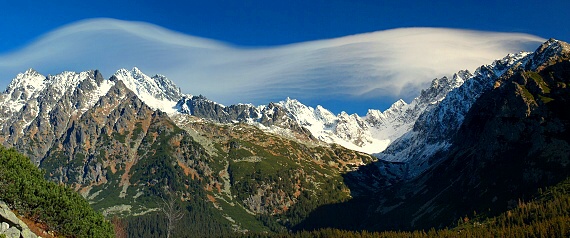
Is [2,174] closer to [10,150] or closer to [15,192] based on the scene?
[15,192]

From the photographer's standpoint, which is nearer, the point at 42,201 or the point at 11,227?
the point at 11,227

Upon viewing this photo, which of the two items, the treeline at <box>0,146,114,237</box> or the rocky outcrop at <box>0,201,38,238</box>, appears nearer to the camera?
the rocky outcrop at <box>0,201,38,238</box>

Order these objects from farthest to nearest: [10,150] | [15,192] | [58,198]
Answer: [10,150] → [58,198] → [15,192]

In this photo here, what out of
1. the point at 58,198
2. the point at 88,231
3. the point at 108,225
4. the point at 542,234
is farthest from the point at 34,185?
the point at 542,234

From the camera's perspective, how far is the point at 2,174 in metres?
95.9

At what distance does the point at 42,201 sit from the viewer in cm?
9850

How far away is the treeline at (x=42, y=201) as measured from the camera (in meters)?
95.2

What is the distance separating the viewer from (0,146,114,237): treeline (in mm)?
95250

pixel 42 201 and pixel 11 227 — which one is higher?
pixel 42 201

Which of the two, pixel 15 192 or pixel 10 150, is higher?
pixel 10 150

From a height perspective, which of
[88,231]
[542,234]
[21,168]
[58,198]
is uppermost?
[21,168]

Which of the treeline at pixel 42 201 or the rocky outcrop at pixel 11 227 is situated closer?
the rocky outcrop at pixel 11 227

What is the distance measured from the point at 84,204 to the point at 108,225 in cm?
758

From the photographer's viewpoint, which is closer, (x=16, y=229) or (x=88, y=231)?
(x=16, y=229)
